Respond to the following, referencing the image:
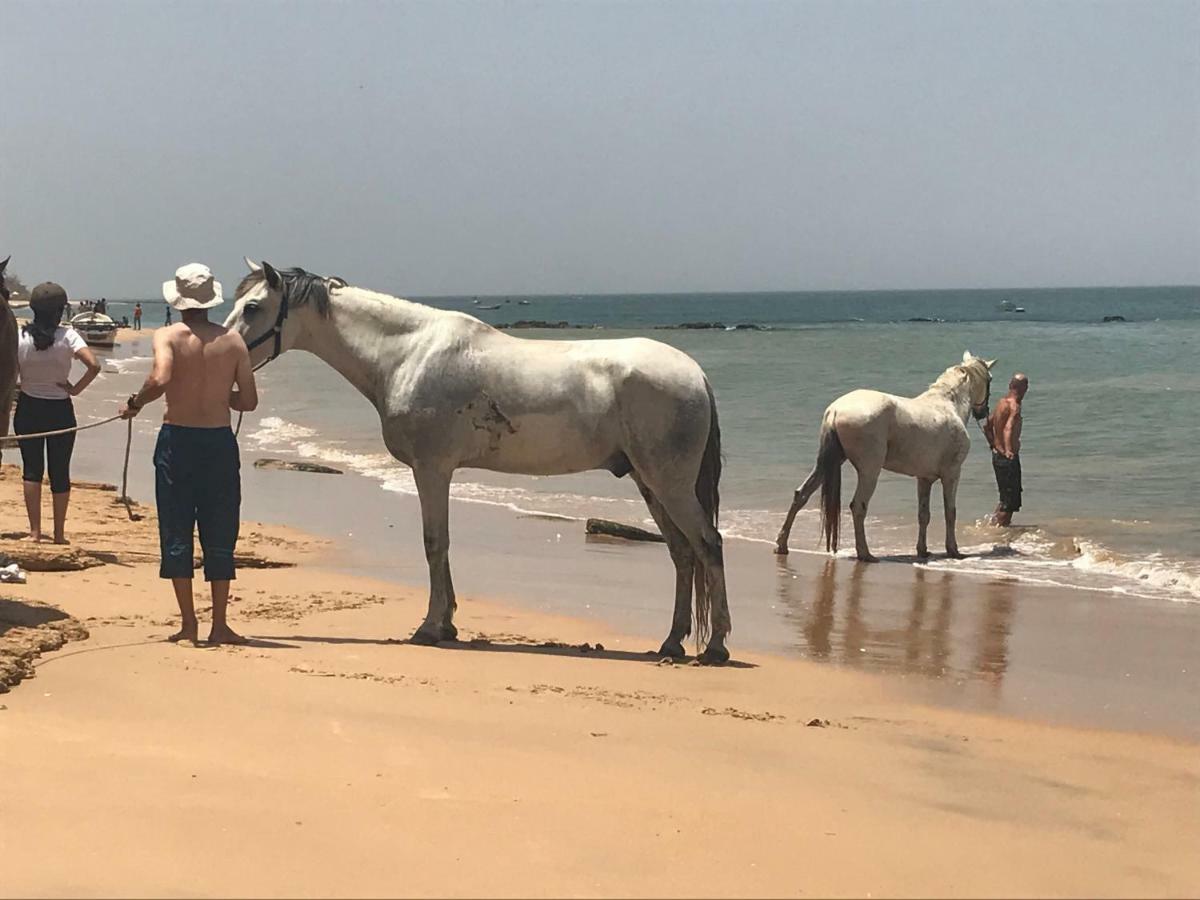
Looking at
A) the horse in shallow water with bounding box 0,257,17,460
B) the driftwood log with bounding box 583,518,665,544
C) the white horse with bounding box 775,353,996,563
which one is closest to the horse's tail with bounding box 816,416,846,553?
the white horse with bounding box 775,353,996,563

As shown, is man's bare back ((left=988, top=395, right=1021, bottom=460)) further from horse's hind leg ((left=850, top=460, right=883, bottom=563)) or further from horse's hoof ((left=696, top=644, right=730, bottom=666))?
horse's hoof ((left=696, top=644, right=730, bottom=666))

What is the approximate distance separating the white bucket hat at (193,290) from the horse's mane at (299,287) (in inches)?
38.9

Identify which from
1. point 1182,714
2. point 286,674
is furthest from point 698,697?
point 1182,714

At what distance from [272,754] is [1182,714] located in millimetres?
4500

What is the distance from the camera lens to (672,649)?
7875 mm

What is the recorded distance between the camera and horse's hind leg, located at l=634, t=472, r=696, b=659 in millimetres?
7957

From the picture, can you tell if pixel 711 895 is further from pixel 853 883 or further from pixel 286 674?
pixel 286 674

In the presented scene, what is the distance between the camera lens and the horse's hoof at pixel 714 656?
7.62 m

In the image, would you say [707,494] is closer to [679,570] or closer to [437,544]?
[679,570]

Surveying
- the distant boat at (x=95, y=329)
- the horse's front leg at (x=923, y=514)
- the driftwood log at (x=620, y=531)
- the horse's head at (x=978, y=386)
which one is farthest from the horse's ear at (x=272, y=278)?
the distant boat at (x=95, y=329)

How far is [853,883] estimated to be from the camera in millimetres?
3924

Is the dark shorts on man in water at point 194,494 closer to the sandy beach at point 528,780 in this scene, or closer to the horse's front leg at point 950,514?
the sandy beach at point 528,780

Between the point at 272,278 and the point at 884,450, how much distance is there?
7.28m

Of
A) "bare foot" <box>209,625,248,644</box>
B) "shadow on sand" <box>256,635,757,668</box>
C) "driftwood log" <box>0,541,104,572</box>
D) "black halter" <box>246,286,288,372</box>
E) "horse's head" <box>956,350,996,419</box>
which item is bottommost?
"shadow on sand" <box>256,635,757,668</box>
